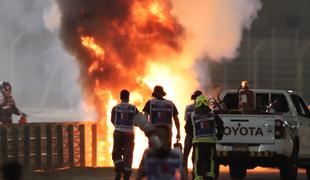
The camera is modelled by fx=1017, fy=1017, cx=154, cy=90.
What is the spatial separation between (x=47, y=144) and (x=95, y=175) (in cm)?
323

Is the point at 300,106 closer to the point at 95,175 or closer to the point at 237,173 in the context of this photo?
the point at 237,173

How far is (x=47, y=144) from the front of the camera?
25.9m

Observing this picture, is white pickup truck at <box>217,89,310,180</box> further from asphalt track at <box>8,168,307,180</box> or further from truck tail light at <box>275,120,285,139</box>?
asphalt track at <box>8,168,307,180</box>

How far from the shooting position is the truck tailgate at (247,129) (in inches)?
773

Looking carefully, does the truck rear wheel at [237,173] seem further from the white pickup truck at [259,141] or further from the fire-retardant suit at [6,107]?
the fire-retardant suit at [6,107]

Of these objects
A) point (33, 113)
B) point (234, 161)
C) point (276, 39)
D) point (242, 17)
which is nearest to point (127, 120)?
point (234, 161)

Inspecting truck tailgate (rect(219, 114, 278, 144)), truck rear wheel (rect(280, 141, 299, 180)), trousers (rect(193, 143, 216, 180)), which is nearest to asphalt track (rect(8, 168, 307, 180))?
truck rear wheel (rect(280, 141, 299, 180))

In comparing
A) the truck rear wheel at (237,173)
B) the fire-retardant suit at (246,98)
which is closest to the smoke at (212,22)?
the truck rear wheel at (237,173)

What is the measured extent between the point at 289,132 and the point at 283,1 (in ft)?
150

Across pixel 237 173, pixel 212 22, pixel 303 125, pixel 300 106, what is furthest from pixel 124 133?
pixel 212 22

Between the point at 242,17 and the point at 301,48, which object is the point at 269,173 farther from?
the point at 301,48

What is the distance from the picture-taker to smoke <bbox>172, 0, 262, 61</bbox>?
32.1 meters

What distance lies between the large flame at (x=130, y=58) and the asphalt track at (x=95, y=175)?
15.4 feet

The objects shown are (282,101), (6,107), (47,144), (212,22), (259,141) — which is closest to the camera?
(259,141)
